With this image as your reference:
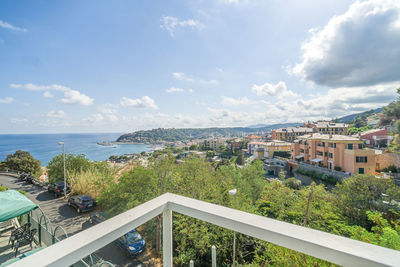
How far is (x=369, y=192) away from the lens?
29.3 feet

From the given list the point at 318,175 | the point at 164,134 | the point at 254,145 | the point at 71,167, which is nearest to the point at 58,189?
the point at 71,167

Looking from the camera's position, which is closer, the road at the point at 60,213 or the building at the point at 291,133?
the road at the point at 60,213

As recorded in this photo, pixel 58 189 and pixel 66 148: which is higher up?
pixel 66 148

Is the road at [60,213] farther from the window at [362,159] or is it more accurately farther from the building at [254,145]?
the building at [254,145]

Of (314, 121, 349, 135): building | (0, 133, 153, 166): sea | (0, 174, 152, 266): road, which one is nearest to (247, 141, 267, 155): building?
(314, 121, 349, 135): building

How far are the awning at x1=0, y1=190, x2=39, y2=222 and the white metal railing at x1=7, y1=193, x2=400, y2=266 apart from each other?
4343mm

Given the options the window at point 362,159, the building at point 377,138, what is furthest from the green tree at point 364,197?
the building at point 377,138

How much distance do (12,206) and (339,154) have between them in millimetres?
24534

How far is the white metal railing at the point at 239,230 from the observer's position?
51 cm

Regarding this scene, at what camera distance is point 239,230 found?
0.74m

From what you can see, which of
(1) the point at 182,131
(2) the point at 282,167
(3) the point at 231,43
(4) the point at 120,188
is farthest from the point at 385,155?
(1) the point at 182,131

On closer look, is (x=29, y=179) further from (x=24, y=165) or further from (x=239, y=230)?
(x=239, y=230)

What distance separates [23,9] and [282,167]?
2958 centimetres

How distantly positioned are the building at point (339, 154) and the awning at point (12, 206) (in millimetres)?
23168
